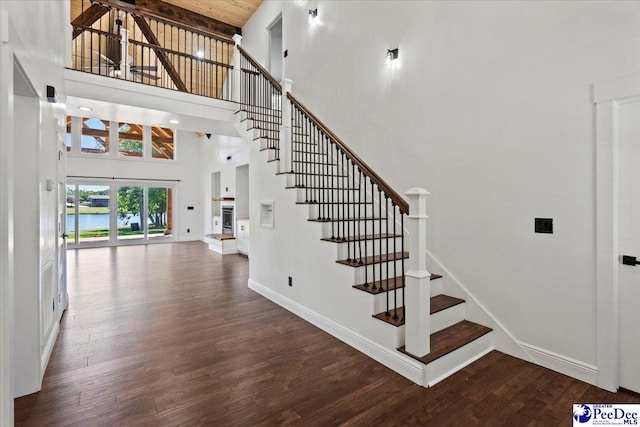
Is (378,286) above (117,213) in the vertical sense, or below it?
below

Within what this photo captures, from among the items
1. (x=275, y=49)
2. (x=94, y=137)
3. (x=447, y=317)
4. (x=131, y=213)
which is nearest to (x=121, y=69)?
(x=275, y=49)

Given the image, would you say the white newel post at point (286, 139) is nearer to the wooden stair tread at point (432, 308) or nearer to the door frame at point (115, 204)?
the wooden stair tread at point (432, 308)

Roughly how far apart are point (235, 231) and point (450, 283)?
6743mm

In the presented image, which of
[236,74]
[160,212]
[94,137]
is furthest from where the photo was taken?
[160,212]

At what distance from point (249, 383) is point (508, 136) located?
9.86ft

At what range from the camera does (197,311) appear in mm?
3871

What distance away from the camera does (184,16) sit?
7.94 meters

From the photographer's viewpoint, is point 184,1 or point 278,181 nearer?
point 278,181

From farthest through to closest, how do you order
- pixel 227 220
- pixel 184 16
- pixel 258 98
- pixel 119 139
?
pixel 119 139 < pixel 227 220 < pixel 184 16 < pixel 258 98

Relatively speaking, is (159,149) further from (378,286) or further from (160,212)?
(378,286)

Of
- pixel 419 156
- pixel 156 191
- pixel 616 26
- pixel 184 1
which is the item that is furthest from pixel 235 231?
pixel 616 26

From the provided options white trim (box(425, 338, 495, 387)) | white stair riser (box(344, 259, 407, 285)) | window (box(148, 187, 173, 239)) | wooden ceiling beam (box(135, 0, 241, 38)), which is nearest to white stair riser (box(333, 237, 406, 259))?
white stair riser (box(344, 259, 407, 285))

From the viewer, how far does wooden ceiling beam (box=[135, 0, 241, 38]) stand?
7.54 m

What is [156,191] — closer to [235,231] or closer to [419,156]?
[235,231]
